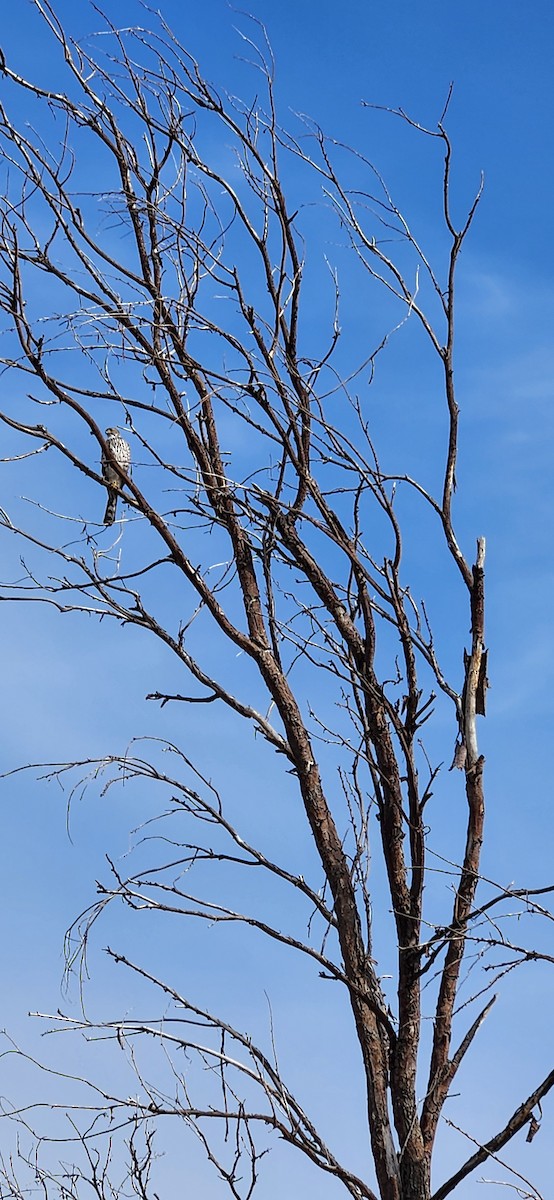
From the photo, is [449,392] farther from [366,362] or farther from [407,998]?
[407,998]

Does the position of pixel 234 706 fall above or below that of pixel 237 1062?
above

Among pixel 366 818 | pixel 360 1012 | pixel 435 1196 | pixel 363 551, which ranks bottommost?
pixel 435 1196

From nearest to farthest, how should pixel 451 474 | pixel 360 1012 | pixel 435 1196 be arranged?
1. pixel 435 1196
2. pixel 360 1012
3. pixel 451 474

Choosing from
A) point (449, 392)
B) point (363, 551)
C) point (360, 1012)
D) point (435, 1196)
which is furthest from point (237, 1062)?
point (449, 392)

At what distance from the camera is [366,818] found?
3.12 metres

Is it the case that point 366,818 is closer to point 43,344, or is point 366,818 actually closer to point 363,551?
point 363,551

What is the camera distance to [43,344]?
3.02m

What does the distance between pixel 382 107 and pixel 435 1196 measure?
2647 millimetres

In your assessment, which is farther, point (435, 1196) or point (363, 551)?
point (363, 551)

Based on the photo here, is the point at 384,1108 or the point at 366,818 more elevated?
the point at 366,818

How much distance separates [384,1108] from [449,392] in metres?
1.73

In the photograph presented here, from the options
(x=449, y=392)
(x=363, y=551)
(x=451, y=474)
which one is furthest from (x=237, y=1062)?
(x=449, y=392)

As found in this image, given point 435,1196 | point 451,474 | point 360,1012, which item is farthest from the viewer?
point 451,474

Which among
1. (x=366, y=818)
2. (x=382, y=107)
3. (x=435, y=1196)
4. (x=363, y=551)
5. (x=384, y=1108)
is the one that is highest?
(x=382, y=107)
